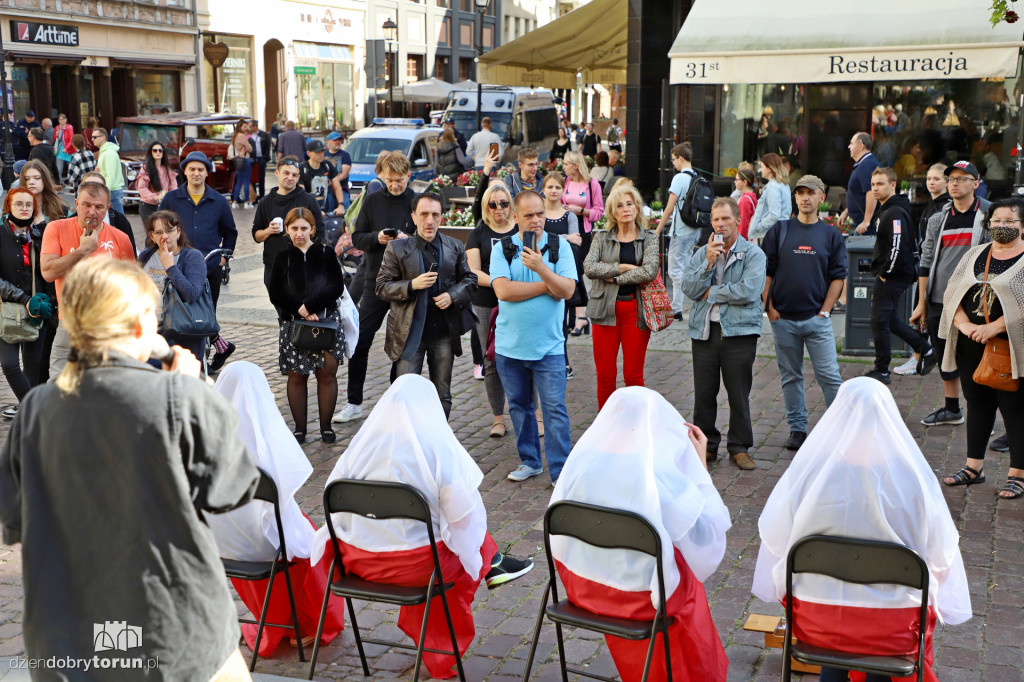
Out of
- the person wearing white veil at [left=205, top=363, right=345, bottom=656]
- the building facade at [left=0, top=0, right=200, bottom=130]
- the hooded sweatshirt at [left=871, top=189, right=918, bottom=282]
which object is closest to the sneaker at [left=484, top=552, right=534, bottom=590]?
Result: the person wearing white veil at [left=205, top=363, right=345, bottom=656]

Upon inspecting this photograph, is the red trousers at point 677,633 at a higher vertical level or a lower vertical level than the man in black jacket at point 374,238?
lower

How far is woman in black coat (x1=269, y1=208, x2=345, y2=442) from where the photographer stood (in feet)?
24.8

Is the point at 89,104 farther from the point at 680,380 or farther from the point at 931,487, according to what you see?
the point at 931,487

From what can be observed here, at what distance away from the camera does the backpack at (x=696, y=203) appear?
11500mm

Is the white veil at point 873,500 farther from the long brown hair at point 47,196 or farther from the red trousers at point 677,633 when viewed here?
the long brown hair at point 47,196

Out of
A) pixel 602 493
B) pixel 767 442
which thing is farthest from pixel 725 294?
pixel 602 493

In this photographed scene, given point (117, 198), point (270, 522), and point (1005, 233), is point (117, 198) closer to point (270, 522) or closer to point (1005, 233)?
point (270, 522)

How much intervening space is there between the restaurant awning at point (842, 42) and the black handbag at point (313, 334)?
6.79 metres

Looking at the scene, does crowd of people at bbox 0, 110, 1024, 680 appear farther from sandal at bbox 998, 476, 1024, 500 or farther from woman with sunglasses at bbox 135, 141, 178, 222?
woman with sunglasses at bbox 135, 141, 178, 222

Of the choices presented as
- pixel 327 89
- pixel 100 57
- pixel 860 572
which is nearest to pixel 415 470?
pixel 860 572

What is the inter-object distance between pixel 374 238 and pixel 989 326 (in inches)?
175

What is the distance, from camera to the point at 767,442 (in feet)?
25.7

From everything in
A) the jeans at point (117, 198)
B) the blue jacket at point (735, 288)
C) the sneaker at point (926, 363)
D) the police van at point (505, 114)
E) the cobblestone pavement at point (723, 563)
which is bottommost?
the cobblestone pavement at point (723, 563)

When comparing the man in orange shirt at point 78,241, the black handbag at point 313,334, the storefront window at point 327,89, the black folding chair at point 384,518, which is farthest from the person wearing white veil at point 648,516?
the storefront window at point 327,89
